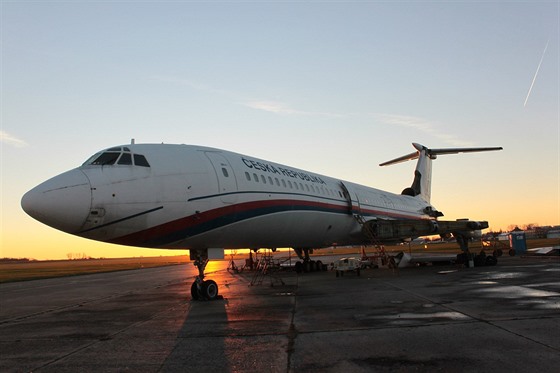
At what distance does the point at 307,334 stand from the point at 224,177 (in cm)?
680

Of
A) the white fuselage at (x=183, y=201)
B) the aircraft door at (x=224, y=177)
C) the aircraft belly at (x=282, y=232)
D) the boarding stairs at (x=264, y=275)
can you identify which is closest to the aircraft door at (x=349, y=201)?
the aircraft belly at (x=282, y=232)

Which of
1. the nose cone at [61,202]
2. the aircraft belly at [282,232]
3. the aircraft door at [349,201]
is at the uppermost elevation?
the aircraft door at [349,201]

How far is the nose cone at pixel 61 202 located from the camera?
9.05 m

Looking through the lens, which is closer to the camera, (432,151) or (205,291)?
(205,291)

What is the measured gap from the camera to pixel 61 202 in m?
9.08

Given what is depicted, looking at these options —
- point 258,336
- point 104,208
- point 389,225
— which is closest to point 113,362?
point 258,336

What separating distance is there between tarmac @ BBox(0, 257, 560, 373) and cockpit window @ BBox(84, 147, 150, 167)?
3.84m

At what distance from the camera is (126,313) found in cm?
1124

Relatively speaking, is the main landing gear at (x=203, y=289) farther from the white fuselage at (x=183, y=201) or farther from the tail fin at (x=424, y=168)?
the tail fin at (x=424, y=168)

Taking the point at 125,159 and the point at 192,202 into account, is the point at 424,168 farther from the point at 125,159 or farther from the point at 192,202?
the point at 125,159

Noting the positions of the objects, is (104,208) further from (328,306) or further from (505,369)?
(505,369)

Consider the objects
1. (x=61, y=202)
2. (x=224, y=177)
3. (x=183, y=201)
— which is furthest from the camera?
(x=224, y=177)

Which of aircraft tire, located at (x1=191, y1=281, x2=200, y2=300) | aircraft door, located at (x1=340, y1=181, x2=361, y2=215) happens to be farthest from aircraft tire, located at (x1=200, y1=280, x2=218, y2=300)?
aircraft door, located at (x1=340, y1=181, x2=361, y2=215)

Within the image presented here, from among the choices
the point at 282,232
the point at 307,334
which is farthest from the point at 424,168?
the point at 307,334
